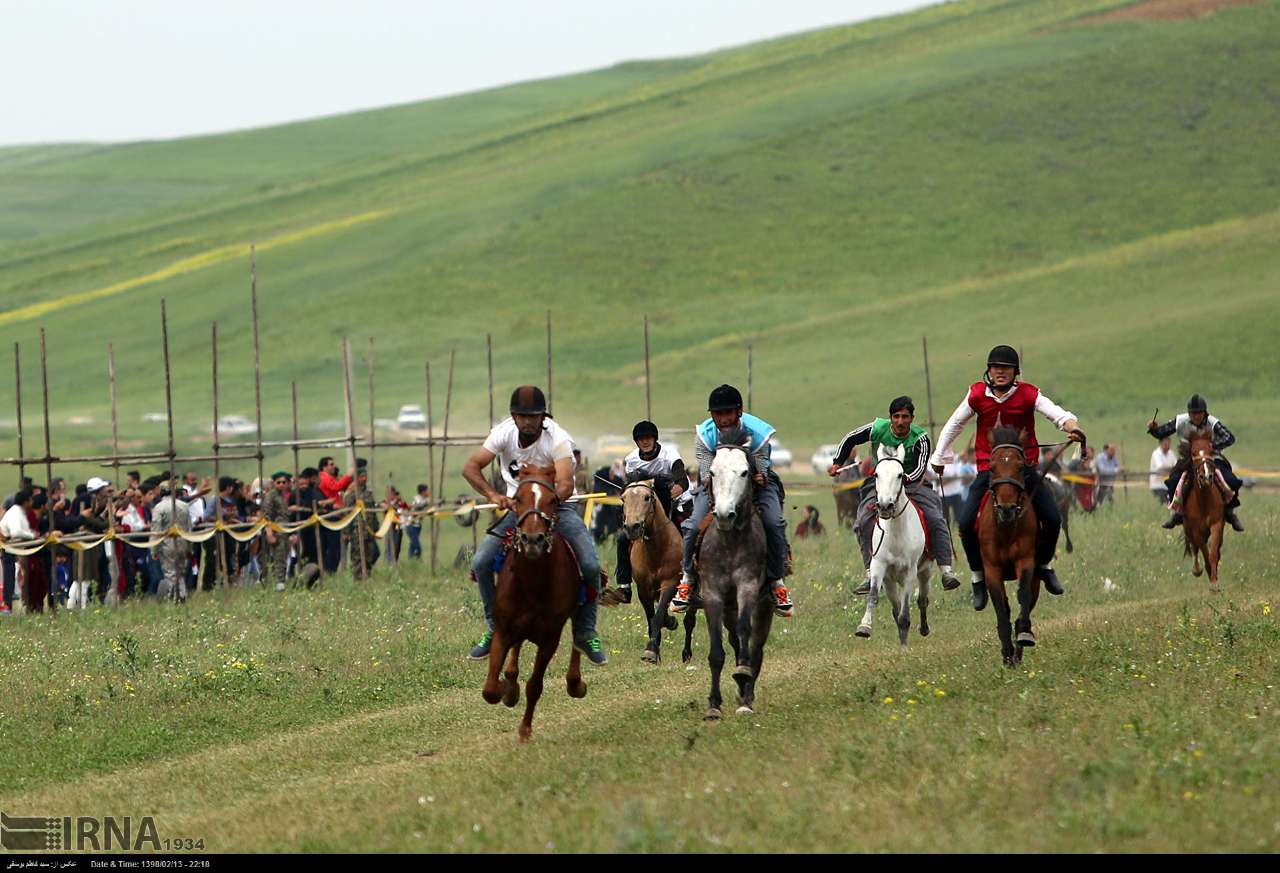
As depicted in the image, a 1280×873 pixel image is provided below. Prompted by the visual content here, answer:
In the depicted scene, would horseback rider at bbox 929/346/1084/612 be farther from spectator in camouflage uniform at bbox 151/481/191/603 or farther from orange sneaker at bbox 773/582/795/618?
spectator in camouflage uniform at bbox 151/481/191/603

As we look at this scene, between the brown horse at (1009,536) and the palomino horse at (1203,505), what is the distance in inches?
334

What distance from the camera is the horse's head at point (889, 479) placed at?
739 inches

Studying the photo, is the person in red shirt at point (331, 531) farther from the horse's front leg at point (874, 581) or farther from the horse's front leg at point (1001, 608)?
the horse's front leg at point (1001, 608)

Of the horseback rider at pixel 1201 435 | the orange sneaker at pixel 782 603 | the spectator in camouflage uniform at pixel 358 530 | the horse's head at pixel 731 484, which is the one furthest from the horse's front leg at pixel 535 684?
the spectator in camouflage uniform at pixel 358 530

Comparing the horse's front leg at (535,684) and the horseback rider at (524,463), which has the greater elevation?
the horseback rider at (524,463)

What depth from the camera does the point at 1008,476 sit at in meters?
15.9

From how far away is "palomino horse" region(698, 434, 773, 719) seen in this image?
47.7ft

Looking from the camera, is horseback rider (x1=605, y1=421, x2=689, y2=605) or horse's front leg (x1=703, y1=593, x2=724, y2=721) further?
horseback rider (x1=605, y1=421, x2=689, y2=605)

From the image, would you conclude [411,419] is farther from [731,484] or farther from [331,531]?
[731,484]

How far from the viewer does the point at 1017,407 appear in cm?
1623

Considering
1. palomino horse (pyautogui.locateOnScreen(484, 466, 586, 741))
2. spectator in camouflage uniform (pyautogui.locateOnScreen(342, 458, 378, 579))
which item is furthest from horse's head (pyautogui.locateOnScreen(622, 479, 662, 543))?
spectator in camouflage uniform (pyautogui.locateOnScreen(342, 458, 378, 579))

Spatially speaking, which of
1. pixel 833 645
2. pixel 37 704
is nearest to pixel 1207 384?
pixel 833 645

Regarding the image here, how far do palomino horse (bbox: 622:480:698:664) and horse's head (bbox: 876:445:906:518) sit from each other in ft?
7.16

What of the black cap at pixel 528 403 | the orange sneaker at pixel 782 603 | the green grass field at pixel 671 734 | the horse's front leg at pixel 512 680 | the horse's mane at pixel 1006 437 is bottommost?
the green grass field at pixel 671 734
